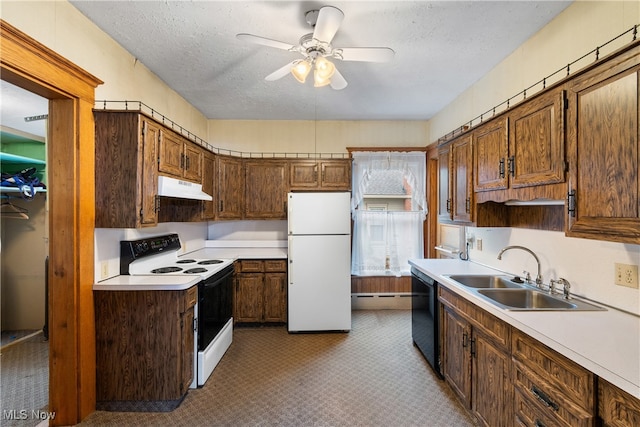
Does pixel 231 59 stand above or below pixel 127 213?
above

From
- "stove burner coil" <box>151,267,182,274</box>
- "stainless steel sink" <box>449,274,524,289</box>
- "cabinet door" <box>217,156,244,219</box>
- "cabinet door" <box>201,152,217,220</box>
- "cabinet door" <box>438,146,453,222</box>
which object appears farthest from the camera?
"cabinet door" <box>217,156,244,219</box>

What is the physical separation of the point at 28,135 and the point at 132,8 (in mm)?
2679

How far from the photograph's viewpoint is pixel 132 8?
194 cm

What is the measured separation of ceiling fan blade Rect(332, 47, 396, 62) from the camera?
1.86 metres

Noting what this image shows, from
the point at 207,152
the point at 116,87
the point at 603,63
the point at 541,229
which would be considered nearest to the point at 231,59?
the point at 116,87

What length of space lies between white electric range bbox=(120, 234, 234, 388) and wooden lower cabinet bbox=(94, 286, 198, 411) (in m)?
0.26

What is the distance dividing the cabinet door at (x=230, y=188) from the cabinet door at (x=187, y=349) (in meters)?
1.68

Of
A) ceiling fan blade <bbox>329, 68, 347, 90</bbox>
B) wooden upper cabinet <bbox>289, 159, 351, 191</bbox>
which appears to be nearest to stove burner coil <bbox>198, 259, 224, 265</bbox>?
wooden upper cabinet <bbox>289, 159, 351, 191</bbox>

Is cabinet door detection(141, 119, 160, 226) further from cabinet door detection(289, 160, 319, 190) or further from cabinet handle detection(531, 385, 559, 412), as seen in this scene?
cabinet handle detection(531, 385, 559, 412)

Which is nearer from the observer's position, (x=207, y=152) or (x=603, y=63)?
(x=603, y=63)

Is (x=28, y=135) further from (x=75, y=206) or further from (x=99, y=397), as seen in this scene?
(x=99, y=397)

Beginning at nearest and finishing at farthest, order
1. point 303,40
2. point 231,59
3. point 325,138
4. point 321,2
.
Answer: point 321,2, point 303,40, point 231,59, point 325,138

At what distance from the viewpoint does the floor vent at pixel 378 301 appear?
420 cm

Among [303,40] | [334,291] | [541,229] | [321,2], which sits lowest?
[334,291]
